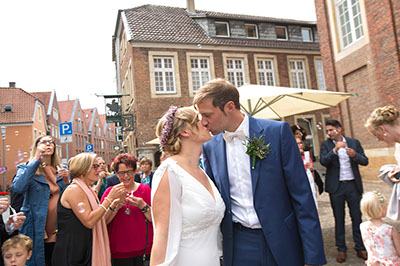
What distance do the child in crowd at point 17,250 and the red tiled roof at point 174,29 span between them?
52.7 feet

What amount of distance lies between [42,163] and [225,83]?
2.72m

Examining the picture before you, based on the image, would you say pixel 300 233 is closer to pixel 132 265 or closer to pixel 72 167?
pixel 132 265

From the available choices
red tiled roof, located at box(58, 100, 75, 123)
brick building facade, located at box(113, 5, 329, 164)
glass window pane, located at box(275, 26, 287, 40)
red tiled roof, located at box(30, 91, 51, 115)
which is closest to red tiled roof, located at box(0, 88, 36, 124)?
brick building facade, located at box(113, 5, 329, 164)

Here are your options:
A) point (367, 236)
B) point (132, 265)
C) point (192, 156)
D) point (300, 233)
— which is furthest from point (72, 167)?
point (367, 236)

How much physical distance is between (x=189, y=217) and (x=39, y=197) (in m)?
2.38

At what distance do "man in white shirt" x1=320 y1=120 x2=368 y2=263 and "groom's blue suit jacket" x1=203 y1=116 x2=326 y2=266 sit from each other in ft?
9.91

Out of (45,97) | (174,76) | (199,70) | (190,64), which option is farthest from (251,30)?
(45,97)

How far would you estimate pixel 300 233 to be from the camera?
2.07 meters

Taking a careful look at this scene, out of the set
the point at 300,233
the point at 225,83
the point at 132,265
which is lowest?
the point at 132,265

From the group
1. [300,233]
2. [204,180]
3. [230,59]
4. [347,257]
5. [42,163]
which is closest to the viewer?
[300,233]

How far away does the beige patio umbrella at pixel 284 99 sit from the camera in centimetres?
604

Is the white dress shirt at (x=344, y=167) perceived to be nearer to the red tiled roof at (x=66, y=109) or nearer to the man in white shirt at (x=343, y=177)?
the man in white shirt at (x=343, y=177)

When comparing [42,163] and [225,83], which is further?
[42,163]

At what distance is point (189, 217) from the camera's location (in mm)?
2020
